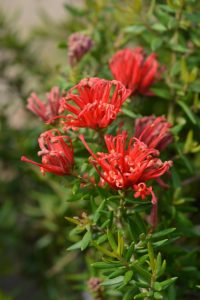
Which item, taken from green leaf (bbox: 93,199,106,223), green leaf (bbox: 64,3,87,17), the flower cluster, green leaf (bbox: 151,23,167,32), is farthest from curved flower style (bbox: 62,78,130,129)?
green leaf (bbox: 64,3,87,17)

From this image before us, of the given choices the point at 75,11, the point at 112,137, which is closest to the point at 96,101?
the point at 112,137

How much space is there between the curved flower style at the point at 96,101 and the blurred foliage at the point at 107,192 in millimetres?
84

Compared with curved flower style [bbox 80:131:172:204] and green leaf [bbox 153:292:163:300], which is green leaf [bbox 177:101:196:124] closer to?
curved flower style [bbox 80:131:172:204]

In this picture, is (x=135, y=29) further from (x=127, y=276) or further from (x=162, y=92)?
(x=127, y=276)

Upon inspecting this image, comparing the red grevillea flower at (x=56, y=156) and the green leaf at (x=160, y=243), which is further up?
the red grevillea flower at (x=56, y=156)

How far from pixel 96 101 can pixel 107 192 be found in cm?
12

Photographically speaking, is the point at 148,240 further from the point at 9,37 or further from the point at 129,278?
the point at 9,37

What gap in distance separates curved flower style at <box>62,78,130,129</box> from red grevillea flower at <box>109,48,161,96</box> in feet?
0.31

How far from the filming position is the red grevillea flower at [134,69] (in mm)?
734

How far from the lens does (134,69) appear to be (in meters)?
0.74

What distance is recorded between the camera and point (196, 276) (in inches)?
28.4

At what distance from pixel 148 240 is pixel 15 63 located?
29.0 inches

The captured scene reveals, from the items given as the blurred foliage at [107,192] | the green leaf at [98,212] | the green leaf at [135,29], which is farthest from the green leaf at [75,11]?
the green leaf at [98,212]

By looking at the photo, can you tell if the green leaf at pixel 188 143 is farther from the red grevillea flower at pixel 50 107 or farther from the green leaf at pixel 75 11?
the green leaf at pixel 75 11
